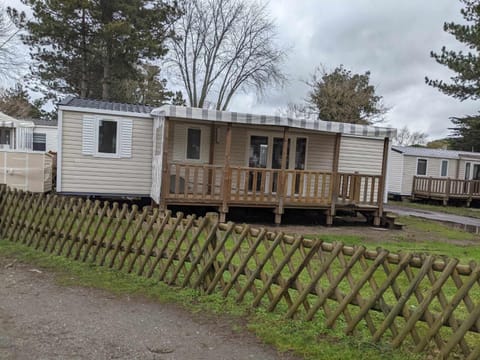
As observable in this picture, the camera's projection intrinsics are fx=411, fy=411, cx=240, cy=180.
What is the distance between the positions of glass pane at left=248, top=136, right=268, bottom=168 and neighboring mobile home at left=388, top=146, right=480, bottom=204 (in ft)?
A: 41.8

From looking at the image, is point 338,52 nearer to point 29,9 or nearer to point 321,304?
point 29,9

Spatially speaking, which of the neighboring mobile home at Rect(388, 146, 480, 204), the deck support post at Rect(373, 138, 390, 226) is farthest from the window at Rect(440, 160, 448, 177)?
the deck support post at Rect(373, 138, 390, 226)

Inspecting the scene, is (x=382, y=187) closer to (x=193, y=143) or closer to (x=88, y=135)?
(x=193, y=143)

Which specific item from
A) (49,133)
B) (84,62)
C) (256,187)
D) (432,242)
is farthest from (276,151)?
(49,133)

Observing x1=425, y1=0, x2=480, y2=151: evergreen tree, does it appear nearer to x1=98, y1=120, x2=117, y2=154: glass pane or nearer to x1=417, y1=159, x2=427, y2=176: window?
x1=417, y1=159, x2=427, y2=176: window

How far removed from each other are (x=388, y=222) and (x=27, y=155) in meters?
10.5

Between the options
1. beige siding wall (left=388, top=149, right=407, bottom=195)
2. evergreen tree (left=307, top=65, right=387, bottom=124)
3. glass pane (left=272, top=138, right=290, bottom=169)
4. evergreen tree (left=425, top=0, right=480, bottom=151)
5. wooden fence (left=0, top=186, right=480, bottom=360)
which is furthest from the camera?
evergreen tree (left=307, top=65, right=387, bottom=124)

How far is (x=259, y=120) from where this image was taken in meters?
10.3

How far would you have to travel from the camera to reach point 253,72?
2936 centimetres

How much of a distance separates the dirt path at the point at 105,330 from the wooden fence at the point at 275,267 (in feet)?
1.91

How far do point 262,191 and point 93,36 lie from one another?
16562mm

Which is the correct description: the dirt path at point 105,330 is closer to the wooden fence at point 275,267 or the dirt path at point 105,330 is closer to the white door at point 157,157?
the wooden fence at point 275,267

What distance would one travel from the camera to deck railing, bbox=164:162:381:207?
33.7 ft

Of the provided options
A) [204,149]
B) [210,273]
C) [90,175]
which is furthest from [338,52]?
[210,273]
